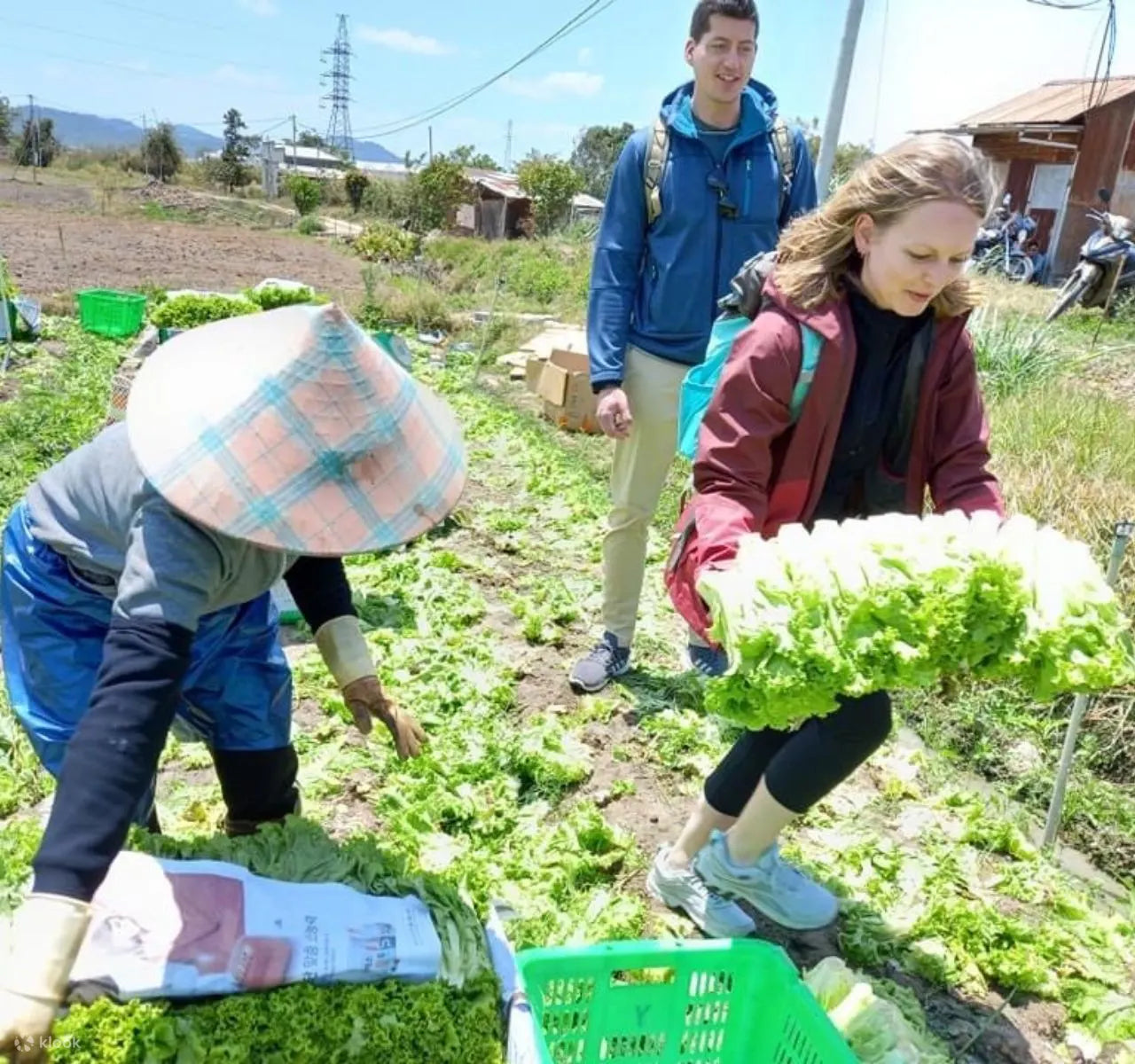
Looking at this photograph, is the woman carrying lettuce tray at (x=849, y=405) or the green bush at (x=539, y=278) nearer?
the woman carrying lettuce tray at (x=849, y=405)

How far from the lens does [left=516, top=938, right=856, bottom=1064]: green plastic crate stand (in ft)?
6.98

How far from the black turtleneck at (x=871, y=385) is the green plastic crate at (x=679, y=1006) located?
45.2 inches

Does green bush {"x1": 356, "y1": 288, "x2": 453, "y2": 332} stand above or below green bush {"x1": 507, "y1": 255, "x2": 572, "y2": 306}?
below

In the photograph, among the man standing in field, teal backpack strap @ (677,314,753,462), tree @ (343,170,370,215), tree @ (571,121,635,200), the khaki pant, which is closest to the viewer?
teal backpack strap @ (677,314,753,462)

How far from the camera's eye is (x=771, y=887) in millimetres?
2859

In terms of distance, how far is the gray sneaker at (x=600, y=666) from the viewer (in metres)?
4.22

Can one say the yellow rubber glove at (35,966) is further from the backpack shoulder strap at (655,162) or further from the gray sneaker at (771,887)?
the backpack shoulder strap at (655,162)

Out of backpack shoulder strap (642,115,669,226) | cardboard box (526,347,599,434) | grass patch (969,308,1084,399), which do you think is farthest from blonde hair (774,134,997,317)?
cardboard box (526,347,599,434)

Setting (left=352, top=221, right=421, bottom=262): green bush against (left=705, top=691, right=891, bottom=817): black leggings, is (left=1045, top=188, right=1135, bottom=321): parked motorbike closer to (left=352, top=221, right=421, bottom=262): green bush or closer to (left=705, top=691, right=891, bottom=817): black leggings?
(left=352, top=221, right=421, bottom=262): green bush

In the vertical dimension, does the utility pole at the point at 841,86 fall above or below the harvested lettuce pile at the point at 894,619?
above

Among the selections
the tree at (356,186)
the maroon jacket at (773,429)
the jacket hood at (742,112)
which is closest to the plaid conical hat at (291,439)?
the maroon jacket at (773,429)

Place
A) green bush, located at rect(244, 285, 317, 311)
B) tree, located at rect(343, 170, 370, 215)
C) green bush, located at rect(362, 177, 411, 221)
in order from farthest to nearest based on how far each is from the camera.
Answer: tree, located at rect(343, 170, 370, 215) → green bush, located at rect(362, 177, 411, 221) → green bush, located at rect(244, 285, 317, 311)

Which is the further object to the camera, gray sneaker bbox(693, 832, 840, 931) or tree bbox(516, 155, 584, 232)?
tree bbox(516, 155, 584, 232)

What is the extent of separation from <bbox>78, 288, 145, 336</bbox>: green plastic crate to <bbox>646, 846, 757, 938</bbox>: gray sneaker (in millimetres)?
11263
